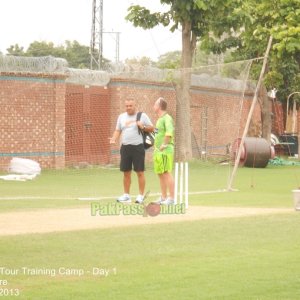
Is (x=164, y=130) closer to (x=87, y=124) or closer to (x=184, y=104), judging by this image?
(x=87, y=124)

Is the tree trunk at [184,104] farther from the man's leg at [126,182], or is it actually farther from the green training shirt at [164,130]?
the green training shirt at [164,130]

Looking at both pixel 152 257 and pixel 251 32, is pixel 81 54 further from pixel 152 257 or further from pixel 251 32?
pixel 152 257

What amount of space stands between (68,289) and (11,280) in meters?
0.71

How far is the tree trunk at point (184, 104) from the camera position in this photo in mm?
33403

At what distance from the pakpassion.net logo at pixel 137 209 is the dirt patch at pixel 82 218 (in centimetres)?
12

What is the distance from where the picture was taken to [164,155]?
1770 cm

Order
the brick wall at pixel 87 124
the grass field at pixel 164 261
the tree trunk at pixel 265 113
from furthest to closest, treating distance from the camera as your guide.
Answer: the tree trunk at pixel 265 113 → the brick wall at pixel 87 124 → the grass field at pixel 164 261

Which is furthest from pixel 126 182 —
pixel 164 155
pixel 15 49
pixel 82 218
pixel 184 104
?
pixel 15 49

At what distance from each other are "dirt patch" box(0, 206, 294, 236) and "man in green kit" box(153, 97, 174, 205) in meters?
0.52

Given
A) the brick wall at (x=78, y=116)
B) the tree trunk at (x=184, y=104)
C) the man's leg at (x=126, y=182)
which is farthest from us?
the tree trunk at (x=184, y=104)

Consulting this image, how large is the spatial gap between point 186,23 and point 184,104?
10.4 feet

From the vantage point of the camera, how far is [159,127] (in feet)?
58.6

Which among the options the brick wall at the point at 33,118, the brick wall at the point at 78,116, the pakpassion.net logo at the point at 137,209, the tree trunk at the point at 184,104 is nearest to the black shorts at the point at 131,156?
the pakpassion.net logo at the point at 137,209

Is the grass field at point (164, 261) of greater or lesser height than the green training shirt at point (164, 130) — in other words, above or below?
below
